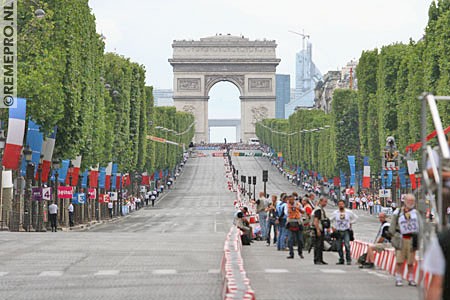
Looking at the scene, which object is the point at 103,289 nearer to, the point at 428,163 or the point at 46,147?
the point at 428,163

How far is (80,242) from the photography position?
3512 cm

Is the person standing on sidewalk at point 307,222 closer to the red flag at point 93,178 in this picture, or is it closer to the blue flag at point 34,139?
the blue flag at point 34,139

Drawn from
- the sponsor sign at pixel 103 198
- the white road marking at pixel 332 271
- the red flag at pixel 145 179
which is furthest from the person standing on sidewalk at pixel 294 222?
the red flag at pixel 145 179

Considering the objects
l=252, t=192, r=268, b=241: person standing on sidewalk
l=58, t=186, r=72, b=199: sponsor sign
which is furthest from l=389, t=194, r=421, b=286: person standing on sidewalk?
l=58, t=186, r=72, b=199: sponsor sign

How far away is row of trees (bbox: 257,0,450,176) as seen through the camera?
186 ft

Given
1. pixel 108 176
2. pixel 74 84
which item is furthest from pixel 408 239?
pixel 108 176

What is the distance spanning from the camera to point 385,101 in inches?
→ 3046

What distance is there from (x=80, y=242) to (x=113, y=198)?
47.3 m

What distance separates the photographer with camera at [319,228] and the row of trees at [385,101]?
3.44 m

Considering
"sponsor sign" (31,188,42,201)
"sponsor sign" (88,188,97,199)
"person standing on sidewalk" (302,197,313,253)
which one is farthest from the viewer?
"sponsor sign" (88,188,97,199)

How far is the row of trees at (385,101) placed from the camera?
56625 mm

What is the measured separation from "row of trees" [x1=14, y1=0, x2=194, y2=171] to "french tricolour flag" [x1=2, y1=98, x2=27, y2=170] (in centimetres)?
284

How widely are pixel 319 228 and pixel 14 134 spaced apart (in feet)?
62.4

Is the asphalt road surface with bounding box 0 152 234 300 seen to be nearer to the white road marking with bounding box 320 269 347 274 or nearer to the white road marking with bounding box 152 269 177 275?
the white road marking with bounding box 152 269 177 275
